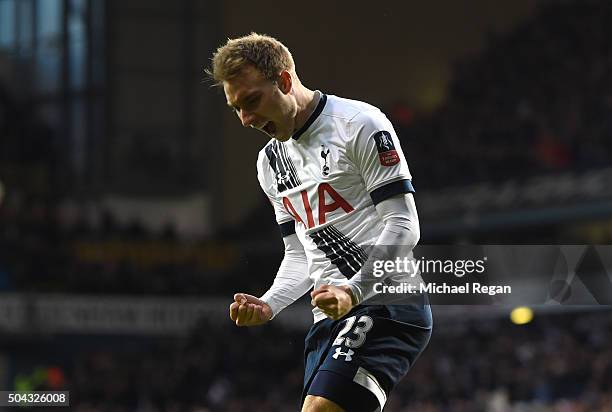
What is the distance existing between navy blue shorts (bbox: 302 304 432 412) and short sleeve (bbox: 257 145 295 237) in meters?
0.41

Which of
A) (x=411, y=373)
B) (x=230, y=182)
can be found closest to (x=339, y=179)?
(x=411, y=373)

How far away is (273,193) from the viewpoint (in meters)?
4.16

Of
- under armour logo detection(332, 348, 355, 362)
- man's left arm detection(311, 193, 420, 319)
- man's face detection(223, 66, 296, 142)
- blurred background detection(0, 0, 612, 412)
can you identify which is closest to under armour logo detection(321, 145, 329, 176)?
man's face detection(223, 66, 296, 142)

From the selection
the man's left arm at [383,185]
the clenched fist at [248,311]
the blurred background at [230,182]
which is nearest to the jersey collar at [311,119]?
the man's left arm at [383,185]

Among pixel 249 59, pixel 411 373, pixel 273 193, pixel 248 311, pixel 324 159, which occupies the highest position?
pixel 249 59

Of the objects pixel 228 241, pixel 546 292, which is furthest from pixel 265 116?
pixel 228 241

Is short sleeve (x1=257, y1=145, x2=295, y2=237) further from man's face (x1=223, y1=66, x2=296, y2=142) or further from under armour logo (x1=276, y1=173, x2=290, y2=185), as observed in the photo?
man's face (x1=223, y1=66, x2=296, y2=142)

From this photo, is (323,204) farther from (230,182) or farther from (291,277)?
(230,182)

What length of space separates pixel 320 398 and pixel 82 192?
19639mm

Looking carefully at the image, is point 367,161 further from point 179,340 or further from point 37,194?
point 37,194

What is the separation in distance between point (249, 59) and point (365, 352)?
3.27ft

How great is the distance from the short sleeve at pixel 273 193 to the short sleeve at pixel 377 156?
44 centimetres

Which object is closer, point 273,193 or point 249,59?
point 249,59

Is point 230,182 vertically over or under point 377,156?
under
